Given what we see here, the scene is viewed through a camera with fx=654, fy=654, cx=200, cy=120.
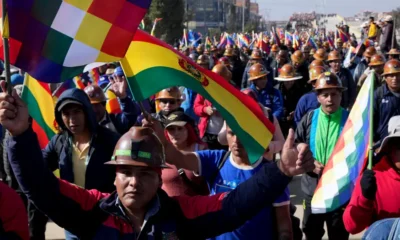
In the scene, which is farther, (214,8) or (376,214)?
(214,8)

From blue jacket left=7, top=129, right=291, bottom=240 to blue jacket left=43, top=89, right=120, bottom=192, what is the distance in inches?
57.0

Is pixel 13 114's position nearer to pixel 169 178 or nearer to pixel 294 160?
pixel 294 160

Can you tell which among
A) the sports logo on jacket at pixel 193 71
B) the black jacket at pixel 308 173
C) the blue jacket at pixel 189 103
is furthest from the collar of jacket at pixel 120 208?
the blue jacket at pixel 189 103

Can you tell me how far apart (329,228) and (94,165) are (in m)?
2.16

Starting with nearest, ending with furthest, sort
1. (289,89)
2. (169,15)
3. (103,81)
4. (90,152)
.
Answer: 1. (90,152)
2. (103,81)
3. (289,89)
4. (169,15)

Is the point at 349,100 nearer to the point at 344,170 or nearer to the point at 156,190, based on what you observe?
the point at 344,170

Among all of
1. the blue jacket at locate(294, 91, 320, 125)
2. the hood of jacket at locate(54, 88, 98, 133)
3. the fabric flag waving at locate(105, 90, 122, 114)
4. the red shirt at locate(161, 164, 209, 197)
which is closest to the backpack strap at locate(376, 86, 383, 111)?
the blue jacket at locate(294, 91, 320, 125)

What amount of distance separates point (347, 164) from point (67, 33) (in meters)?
1.74

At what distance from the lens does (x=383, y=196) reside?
140 inches

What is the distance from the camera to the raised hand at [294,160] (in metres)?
2.70

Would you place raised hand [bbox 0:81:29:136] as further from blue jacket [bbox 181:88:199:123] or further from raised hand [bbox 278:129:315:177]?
blue jacket [bbox 181:88:199:123]

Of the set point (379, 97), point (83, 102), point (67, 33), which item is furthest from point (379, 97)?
point (67, 33)

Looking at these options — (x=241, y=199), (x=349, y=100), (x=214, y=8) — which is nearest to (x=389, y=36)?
(x=349, y=100)

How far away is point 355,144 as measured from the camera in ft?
12.5
